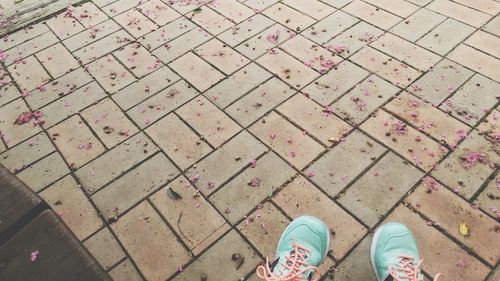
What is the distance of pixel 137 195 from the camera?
9.26ft

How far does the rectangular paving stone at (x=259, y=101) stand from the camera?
3.27 metres

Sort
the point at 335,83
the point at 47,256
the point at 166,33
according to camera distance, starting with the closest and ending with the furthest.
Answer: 1. the point at 47,256
2. the point at 335,83
3. the point at 166,33

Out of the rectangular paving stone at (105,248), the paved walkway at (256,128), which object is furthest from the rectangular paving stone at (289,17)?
the rectangular paving stone at (105,248)

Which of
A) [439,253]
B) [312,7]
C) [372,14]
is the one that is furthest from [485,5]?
[439,253]

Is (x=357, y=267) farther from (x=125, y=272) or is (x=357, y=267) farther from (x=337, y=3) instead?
(x=337, y=3)

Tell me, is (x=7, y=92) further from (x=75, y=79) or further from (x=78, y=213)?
(x=78, y=213)

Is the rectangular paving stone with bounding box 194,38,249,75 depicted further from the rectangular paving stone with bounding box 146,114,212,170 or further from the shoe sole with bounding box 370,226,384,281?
the shoe sole with bounding box 370,226,384,281

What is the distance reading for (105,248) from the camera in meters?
2.56

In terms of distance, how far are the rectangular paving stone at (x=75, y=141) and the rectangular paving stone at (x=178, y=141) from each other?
0.46 metres

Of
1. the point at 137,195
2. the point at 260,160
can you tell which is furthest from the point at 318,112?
the point at 137,195

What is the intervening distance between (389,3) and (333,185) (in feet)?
8.38

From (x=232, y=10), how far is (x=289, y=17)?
672mm

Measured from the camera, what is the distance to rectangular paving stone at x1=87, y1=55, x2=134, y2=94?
3656mm

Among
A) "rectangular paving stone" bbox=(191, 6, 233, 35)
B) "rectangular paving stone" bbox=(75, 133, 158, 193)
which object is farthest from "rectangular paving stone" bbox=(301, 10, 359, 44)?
"rectangular paving stone" bbox=(75, 133, 158, 193)
